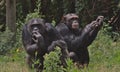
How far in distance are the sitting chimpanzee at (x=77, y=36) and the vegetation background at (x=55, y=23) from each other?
0.91 feet

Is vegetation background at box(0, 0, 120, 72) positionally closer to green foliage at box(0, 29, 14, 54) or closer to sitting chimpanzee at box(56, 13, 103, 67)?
green foliage at box(0, 29, 14, 54)

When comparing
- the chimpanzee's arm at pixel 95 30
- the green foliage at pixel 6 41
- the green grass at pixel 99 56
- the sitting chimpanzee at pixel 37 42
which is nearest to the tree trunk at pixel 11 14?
the green foliage at pixel 6 41

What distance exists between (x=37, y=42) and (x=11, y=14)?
13.5 feet

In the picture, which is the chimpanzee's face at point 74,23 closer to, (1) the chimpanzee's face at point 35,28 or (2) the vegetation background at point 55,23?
(2) the vegetation background at point 55,23

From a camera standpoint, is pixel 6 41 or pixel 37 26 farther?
pixel 6 41

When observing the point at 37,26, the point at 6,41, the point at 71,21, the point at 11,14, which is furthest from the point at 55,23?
the point at 37,26

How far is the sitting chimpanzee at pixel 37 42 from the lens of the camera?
23.2ft

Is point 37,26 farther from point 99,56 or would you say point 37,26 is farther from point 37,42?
point 99,56

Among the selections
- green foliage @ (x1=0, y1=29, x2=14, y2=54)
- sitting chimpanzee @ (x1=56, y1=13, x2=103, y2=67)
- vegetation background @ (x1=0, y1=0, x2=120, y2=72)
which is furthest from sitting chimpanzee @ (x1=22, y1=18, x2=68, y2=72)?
green foliage @ (x1=0, y1=29, x2=14, y2=54)

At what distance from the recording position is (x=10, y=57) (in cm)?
973

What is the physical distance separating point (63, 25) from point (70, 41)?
0.31 meters

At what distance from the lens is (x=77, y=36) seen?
27.1 ft

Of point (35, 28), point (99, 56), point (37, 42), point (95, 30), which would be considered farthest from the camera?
point (99, 56)

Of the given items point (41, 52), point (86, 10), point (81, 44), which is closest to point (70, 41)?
point (81, 44)
